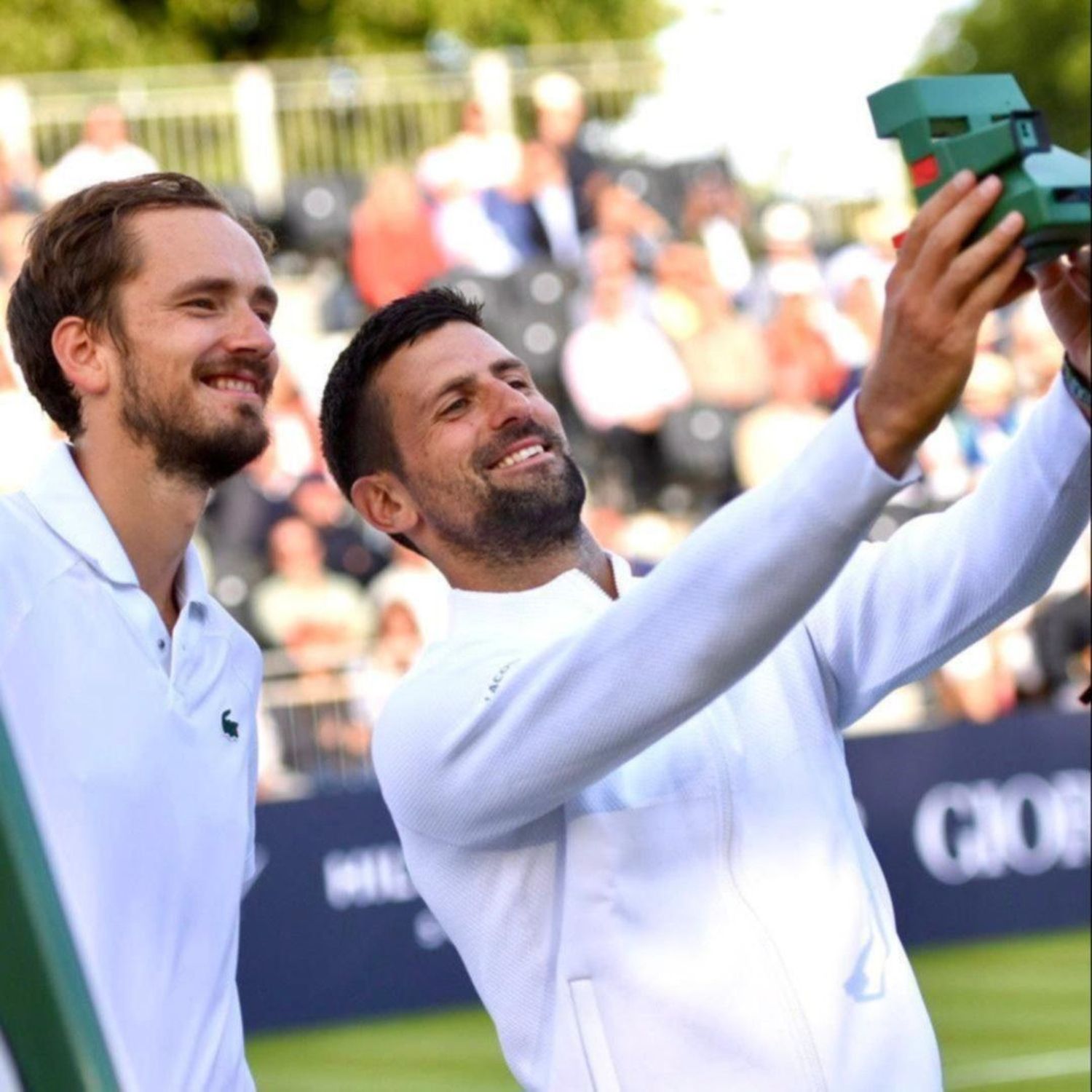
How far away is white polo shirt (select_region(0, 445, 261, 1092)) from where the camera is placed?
3152 mm

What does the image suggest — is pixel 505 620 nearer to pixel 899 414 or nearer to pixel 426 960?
pixel 899 414

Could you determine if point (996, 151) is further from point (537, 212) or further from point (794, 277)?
point (794, 277)

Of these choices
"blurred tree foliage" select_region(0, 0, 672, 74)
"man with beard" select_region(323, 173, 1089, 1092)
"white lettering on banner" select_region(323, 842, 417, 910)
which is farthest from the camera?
"blurred tree foliage" select_region(0, 0, 672, 74)

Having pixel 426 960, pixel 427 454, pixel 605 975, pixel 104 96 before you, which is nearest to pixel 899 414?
pixel 605 975

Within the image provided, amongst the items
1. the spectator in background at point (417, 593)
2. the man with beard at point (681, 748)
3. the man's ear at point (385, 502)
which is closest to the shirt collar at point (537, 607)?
the man with beard at point (681, 748)

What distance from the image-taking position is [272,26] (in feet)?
92.0

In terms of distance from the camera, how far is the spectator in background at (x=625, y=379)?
45.5ft

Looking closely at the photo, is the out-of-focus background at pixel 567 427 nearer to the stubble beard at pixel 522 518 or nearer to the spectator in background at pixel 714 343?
the spectator in background at pixel 714 343

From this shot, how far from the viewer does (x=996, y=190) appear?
6.64 feet

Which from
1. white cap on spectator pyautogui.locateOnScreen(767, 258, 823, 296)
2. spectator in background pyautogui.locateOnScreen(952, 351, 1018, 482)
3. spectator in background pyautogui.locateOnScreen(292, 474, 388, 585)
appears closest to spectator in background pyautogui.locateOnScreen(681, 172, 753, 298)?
white cap on spectator pyautogui.locateOnScreen(767, 258, 823, 296)

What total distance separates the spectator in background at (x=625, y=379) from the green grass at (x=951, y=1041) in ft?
14.6

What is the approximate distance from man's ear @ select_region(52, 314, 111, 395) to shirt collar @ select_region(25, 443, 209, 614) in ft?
0.39

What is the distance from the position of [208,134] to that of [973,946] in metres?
8.60

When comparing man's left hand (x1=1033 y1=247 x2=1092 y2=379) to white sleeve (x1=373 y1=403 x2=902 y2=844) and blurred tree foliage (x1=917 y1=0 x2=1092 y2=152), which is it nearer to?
white sleeve (x1=373 y1=403 x2=902 y2=844)
